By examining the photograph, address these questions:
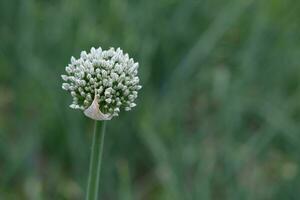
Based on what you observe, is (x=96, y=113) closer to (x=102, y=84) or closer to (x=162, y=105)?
(x=102, y=84)

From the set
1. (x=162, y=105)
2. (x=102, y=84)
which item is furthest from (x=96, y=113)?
(x=162, y=105)

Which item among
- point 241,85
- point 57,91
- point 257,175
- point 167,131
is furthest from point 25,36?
point 257,175

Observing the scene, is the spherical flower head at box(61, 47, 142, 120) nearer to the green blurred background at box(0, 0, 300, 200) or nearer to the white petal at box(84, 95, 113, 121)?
the white petal at box(84, 95, 113, 121)

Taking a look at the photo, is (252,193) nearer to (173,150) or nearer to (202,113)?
(173,150)

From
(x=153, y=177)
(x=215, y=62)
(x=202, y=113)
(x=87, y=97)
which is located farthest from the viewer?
(x=215, y=62)

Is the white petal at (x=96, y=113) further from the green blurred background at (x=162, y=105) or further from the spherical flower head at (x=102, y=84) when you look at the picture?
the green blurred background at (x=162, y=105)

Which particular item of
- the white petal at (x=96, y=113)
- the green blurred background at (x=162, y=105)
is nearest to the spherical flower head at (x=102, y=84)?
the white petal at (x=96, y=113)
